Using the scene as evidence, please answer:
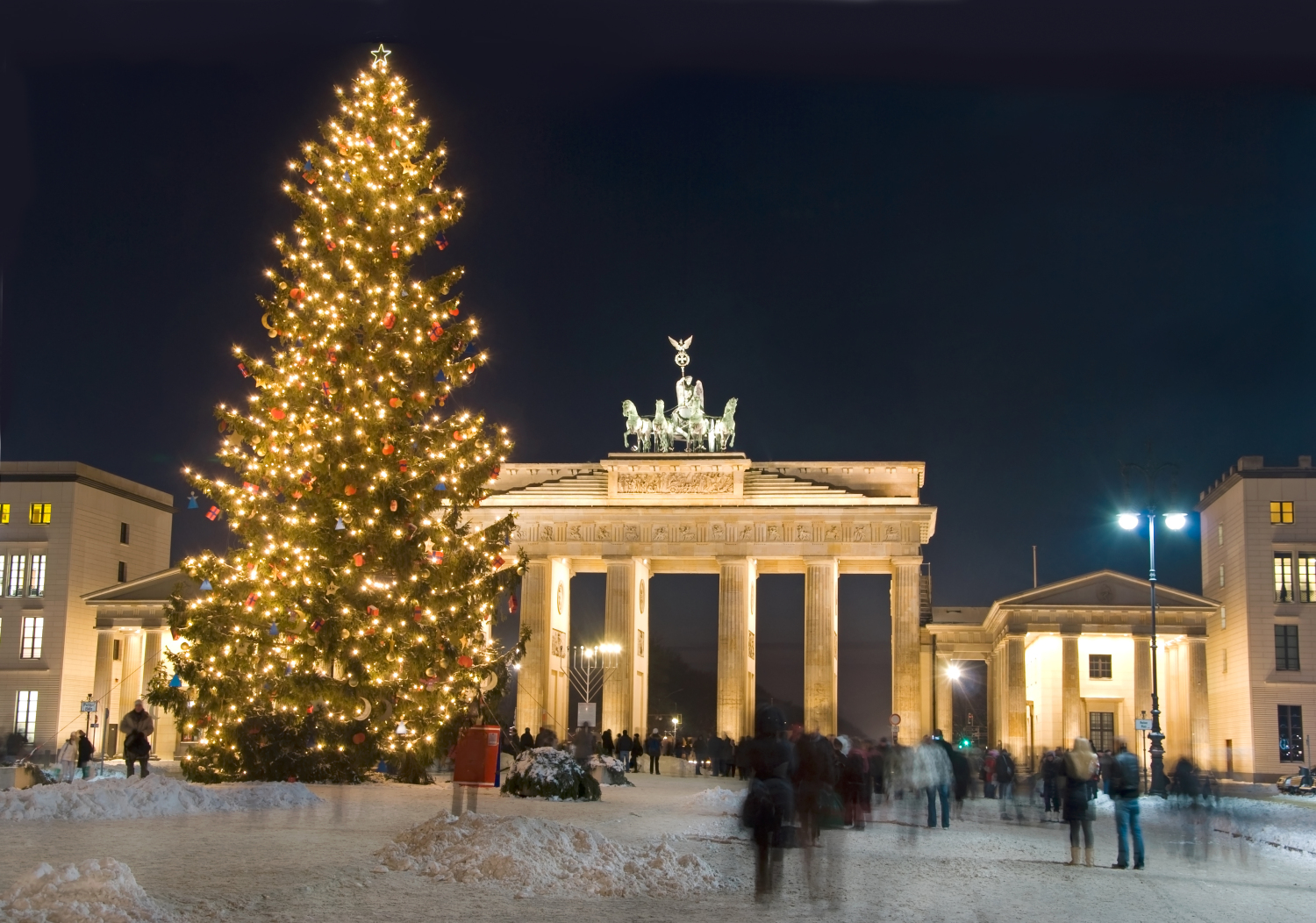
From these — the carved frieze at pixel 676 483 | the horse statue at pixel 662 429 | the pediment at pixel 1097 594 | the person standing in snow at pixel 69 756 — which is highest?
the horse statue at pixel 662 429

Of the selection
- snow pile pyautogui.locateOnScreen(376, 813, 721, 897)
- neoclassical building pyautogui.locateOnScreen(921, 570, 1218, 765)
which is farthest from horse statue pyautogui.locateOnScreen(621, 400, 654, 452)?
snow pile pyautogui.locateOnScreen(376, 813, 721, 897)

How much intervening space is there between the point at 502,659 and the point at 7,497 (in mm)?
46285

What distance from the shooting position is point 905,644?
64000 mm

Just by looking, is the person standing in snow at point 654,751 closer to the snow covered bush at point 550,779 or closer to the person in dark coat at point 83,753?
the snow covered bush at point 550,779

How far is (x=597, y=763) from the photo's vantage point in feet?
115

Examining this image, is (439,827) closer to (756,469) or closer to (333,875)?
(333,875)

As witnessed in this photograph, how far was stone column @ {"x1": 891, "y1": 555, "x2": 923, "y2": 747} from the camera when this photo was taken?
6269 cm

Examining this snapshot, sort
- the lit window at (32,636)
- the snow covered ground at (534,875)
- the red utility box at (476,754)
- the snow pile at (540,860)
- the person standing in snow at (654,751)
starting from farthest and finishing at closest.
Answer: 1. the lit window at (32,636)
2. the person standing in snow at (654,751)
3. the red utility box at (476,754)
4. the snow pile at (540,860)
5. the snow covered ground at (534,875)

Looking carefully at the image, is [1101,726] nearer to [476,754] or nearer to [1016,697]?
[1016,697]

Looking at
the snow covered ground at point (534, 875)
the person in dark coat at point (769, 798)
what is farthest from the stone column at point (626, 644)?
the person in dark coat at point (769, 798)

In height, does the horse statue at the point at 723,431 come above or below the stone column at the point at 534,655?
above

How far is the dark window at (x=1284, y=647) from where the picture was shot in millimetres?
61688

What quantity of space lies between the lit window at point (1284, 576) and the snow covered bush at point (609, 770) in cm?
3770

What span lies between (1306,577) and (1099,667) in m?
13.7
